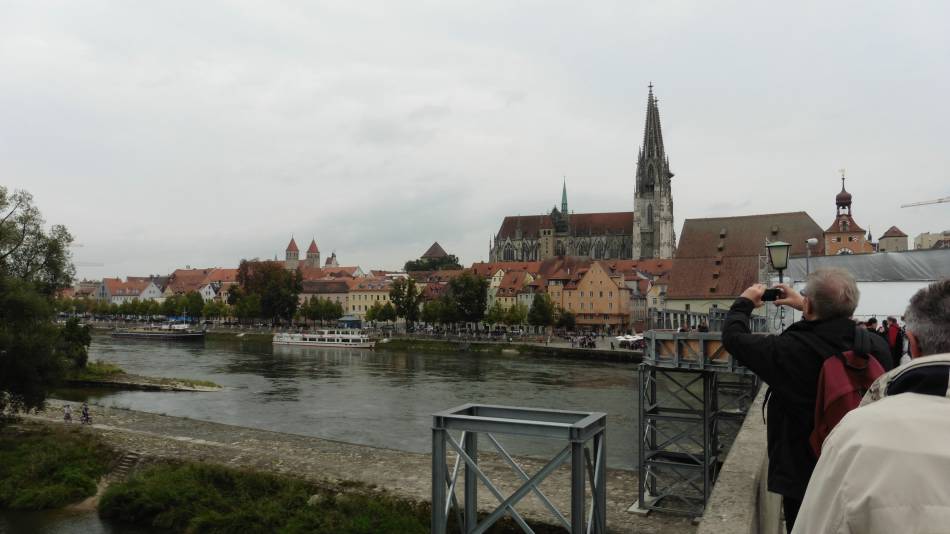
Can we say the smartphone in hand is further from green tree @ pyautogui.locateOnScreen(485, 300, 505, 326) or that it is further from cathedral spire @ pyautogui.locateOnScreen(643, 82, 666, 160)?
cathedral spire @ pyautogui.locateOnScreen(643, 82, 666, 160)

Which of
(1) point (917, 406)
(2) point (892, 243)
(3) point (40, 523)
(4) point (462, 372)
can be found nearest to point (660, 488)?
(3) point (40, 523)

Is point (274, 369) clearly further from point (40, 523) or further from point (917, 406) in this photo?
point (917, 406)

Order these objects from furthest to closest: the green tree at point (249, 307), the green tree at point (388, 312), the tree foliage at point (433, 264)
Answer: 1. the tree foliage at point (433, 264)
2. the green tree at point (249, 307)
3. the green tree at point (388, 312)

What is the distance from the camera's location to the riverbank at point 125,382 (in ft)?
123

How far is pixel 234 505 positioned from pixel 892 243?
78162 millimetres

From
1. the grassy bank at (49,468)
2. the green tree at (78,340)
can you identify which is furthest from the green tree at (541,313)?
A: the grassy bank at (49,468)

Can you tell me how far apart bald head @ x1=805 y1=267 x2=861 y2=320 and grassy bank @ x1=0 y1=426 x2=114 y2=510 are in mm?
18600

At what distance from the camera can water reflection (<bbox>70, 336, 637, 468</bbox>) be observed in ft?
85.5

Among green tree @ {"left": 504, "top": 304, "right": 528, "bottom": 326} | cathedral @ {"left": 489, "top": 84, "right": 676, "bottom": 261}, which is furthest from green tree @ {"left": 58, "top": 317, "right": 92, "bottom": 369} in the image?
cathedral @ {"left": 489, "top": 84, "right": 676, "bottom": 261}

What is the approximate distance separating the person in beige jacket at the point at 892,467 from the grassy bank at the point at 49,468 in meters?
19.5

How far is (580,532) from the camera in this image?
717 cm

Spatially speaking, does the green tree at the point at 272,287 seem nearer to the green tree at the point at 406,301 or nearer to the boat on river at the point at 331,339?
the boat on river at the point at 331,339

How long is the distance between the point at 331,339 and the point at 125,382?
39.2 m

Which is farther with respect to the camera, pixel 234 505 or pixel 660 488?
pixel 660 488
